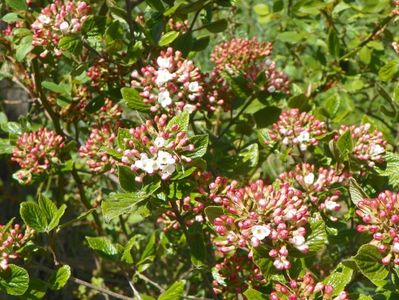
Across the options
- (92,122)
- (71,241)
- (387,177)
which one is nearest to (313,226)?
(387,177)

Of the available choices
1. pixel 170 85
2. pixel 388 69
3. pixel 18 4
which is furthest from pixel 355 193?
pixel 18 4

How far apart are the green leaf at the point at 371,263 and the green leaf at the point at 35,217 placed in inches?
35.3

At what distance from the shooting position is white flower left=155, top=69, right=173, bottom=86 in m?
1.72

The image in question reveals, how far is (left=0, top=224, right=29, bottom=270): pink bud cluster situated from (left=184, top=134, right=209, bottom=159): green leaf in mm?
573

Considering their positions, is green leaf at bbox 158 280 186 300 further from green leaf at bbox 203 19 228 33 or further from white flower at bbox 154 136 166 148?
green leaf at bbox 203 19 228 33

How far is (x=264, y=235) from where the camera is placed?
138 centimetres

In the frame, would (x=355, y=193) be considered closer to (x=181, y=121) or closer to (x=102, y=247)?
(x=181, y=121)

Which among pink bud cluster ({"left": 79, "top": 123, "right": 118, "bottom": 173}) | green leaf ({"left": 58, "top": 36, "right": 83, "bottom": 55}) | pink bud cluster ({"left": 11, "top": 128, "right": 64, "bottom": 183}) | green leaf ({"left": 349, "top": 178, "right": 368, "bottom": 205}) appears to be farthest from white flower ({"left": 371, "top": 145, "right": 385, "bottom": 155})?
pink bud cluster ({"left": 11, "top": 128, "right": 64, "bottom": 183})

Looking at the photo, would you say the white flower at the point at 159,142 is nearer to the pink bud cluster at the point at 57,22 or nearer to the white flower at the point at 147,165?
the white flower at the point at 147,165

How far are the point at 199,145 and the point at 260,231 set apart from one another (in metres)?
0.31

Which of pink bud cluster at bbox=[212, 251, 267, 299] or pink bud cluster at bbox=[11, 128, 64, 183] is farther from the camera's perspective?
pink bud cluster at bbox=[11, 128, 64, 183]

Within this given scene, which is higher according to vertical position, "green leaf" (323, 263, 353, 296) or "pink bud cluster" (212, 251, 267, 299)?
"green leaf" (323, 263, 353, 296)

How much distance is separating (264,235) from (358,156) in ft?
1.70

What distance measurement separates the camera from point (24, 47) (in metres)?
1.91
